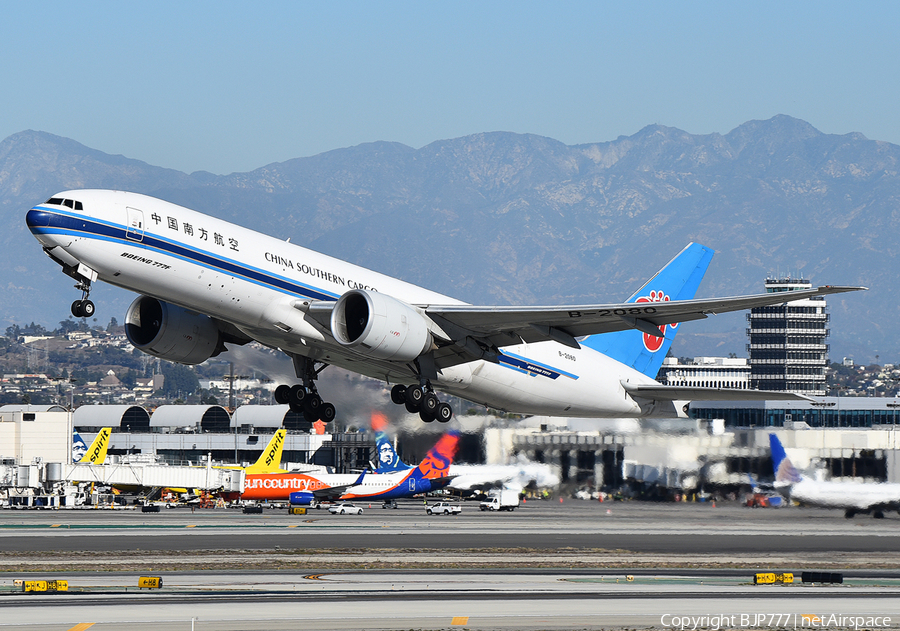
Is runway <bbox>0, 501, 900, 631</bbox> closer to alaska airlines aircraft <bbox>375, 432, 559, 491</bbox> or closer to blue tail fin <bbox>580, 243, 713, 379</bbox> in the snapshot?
alaska airlines aircraft <bbox>375, 432, 559, 491</bbox>

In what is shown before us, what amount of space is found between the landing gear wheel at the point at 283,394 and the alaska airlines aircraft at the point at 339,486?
30253 mm

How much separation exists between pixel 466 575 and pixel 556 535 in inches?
614

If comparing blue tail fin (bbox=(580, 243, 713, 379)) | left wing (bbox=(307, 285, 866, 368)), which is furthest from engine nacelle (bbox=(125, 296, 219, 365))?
blue tail fin (bbox=(580, 243, 713, 379))

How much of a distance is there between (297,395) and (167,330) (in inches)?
205

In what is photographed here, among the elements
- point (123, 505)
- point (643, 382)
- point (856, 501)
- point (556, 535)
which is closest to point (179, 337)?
point (643, 382)

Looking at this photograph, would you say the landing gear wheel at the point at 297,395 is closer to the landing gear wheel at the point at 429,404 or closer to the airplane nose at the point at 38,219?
the landing gear wheel at the point at 429,404

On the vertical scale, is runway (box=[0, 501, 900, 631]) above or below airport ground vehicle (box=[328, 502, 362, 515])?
above

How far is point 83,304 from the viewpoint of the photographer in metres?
30.9

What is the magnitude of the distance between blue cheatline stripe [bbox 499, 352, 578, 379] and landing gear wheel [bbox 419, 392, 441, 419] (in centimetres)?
348

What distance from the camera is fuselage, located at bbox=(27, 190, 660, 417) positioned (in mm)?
30797

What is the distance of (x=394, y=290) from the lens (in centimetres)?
3706

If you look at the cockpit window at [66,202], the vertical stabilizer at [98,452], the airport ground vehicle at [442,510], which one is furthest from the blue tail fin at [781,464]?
the vertical stabilizer at [98,452]

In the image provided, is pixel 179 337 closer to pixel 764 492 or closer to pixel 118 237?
pixel 118 237

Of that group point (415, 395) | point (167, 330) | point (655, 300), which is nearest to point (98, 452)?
point (167, 330)
